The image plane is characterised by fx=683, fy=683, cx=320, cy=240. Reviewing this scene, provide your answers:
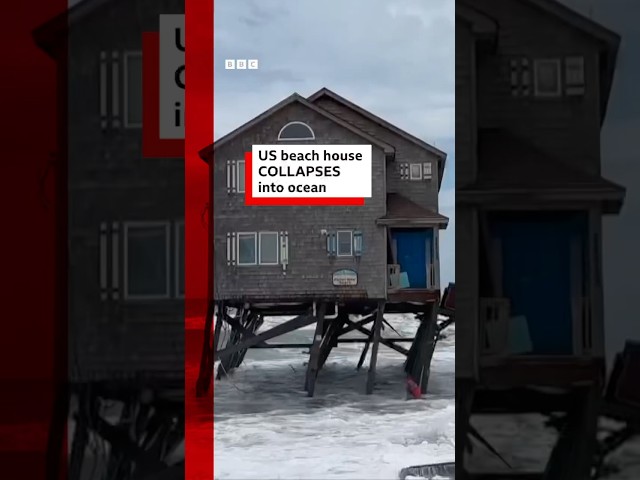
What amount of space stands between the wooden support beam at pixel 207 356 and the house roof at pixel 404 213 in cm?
56

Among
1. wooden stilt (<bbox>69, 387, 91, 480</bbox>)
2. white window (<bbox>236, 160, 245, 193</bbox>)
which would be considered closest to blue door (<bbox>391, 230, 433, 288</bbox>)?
white window (<bbox>236, 160, 245, 193</bbox>)

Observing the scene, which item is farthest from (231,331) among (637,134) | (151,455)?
(637,134)

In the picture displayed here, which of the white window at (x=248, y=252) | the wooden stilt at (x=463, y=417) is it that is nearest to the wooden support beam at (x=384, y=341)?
the wooden stilt at (x=463, y=417)

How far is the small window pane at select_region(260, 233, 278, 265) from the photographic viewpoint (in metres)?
1.96

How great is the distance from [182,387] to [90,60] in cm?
103

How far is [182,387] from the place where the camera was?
2055 mm

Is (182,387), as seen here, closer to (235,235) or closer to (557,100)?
(235,235)

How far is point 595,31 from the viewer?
6.79ft

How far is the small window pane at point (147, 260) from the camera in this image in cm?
204

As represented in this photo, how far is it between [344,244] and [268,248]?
22 centimetres

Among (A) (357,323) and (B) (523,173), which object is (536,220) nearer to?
(B) (523,173)

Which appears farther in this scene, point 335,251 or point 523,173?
point 523,173

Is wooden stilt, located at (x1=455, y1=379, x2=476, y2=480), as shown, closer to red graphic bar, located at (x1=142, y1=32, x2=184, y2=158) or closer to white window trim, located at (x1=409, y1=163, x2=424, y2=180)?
white window trim, located at (x1=409, y1=163, x2=424, y2=180)

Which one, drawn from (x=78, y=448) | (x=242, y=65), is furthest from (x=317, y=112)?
(x=78, y=448)
